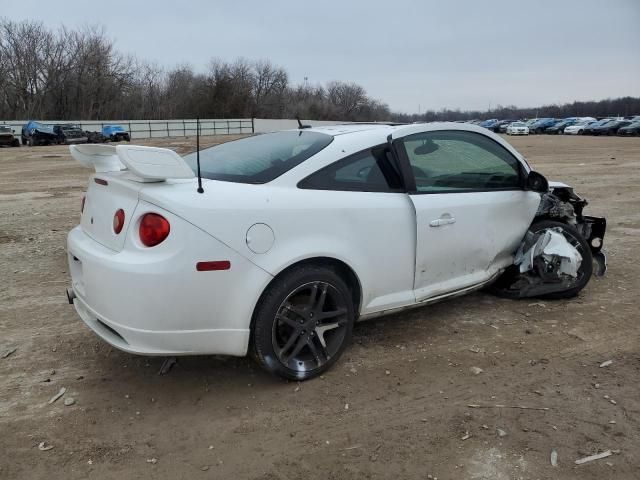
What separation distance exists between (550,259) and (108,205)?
3406 mm

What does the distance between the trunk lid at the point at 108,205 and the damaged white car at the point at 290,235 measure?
0.04ft

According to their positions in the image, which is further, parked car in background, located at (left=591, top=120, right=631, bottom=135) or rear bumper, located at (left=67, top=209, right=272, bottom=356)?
parked car in background, located at (left=591, top=120, right=631, bottom=135)

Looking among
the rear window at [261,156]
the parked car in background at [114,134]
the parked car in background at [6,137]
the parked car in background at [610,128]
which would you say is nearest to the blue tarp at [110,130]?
the parked car in background at [114,134]

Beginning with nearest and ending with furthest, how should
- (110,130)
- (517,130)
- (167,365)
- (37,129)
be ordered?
1. (167,365)
2. (37,129)
3. (110,130)
4. (517,130)

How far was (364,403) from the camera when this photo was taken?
308 centimetres

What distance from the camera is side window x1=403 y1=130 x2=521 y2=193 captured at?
3799mm

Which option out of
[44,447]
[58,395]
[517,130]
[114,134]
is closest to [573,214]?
[58,395]

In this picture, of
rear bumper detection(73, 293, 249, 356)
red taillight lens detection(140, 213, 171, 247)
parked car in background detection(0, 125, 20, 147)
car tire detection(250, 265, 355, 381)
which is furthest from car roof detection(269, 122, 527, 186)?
parked car in background detection(0, 125, 20, 147)

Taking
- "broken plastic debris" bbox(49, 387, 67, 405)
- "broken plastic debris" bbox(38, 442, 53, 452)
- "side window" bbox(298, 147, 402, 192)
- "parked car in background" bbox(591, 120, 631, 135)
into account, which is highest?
"parked car in background" bbox(591, 120, 631, 135)

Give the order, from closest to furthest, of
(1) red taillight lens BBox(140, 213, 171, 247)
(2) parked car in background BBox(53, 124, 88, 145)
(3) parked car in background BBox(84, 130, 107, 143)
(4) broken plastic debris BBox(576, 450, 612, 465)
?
(4) broken plastic debris BBox(576, 450, 612, 465) → (1) red taillight lens BBox(140, 213, 171, 247) → (2) parked car in background BBox(53, 124, 88, 145) → (3) parked car in background BBox(84, 130, 107, 143)

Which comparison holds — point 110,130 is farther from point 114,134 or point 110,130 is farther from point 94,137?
point 94,137

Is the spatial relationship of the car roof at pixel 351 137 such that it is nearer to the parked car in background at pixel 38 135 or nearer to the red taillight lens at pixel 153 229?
the red taillight lens at pixel 153 229

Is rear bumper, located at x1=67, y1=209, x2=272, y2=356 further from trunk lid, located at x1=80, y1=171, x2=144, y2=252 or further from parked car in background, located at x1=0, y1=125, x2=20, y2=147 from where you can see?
parked car in background, located at x1=0, y1=125, x2=20, y2=147

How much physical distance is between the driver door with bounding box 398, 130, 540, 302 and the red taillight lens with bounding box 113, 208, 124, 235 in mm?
1808
